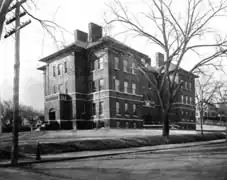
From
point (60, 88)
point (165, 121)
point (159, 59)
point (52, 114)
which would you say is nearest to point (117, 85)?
point (60, 88)

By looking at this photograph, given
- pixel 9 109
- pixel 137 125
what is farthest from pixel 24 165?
pixel 9 109

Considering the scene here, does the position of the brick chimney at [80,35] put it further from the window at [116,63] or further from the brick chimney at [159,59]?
the brick chimney at [159,59]

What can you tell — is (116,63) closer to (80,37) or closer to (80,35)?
(80,37)

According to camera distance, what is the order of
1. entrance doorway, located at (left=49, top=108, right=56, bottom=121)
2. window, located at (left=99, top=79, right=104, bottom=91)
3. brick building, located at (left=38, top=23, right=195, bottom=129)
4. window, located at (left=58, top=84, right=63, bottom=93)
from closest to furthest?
brick building, located at (left=38, top=23, right=195, bottom=129), window, located at (left=99, top=79, right=104, bottom=91), entrance doorway, located at (left=49, top=108, right=56, bottom=121), window, located at (left=58, top=84, right=63, bottom=93)

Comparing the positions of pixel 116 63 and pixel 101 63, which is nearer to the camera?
pixel 101 63

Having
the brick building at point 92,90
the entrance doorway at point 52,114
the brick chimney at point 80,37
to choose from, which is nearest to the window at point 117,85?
the brick building at point 92,90

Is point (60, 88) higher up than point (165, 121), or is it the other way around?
point (60, 88)

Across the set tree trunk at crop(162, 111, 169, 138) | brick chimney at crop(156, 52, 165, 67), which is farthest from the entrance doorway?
brick chimney at crop(156, 52, 165, 67)

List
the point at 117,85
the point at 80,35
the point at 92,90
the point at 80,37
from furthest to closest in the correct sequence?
→ the point at 80,35 < the point at 80,37 < the point at 92,90 < the point at 117,85

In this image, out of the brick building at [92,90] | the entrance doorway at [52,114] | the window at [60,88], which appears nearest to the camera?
the brick building at [92,90]

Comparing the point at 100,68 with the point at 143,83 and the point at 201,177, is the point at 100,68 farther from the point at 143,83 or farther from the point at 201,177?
the point at 201,177

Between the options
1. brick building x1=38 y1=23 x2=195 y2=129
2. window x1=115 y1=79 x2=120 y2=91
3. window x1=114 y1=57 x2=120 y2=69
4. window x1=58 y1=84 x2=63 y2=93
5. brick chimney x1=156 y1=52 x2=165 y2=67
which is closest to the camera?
brick building x1=38 y1=23 x2=195 y2=129

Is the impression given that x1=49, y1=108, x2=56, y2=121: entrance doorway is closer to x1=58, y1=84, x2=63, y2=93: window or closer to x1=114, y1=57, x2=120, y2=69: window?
x1=58, y1=84, x2=63, y2=93: window

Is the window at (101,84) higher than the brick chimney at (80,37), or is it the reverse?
the brick chimney at (80,37)
